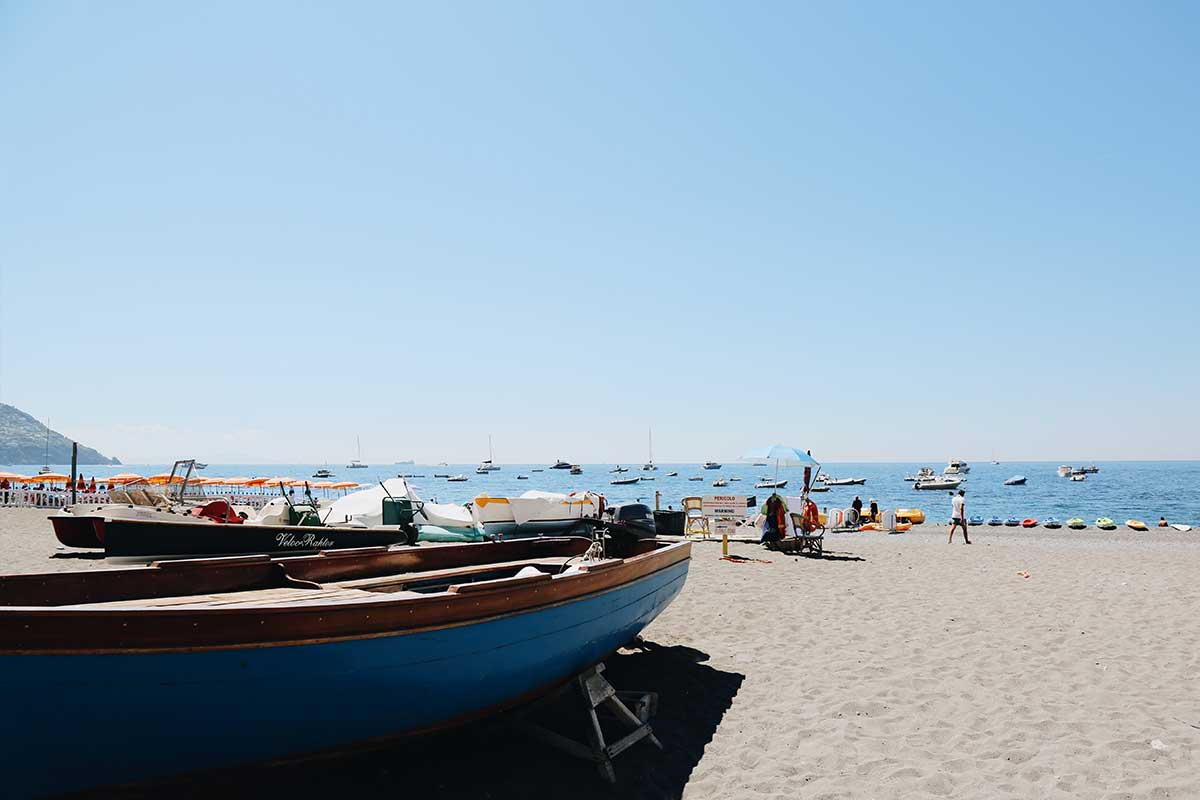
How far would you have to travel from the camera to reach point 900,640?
8.55 metres

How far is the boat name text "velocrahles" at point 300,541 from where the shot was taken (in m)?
13.5

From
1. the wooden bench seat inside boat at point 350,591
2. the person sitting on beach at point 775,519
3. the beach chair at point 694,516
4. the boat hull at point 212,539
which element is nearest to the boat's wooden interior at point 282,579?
the wooden bench seat inside boat at point 350,591

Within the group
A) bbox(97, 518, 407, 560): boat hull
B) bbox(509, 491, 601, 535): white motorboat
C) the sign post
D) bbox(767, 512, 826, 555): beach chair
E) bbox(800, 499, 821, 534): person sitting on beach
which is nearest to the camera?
bbox(97, 518, 407, 560): boat hull

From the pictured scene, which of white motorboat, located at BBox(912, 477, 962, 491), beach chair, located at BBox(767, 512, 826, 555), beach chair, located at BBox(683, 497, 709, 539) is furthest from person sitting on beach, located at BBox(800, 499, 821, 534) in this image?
white motorboat, located at BBox(912, 477, 962, 491)

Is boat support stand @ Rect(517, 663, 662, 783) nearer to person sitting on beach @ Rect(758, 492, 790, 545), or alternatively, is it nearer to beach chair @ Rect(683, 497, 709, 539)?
person sitting on beach @ Rect(758, 492, 790, 545)

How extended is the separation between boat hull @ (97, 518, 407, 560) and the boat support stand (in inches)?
358

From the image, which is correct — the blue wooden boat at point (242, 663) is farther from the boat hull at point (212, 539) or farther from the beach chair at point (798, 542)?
the beach chair at point (798, 542)

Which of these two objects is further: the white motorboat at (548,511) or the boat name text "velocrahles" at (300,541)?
the white motorboat at (548,511)

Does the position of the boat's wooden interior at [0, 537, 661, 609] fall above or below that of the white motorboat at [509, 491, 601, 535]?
above

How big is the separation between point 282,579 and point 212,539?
8.29 meters

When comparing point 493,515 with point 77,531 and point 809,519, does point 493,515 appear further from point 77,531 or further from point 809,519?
point 77,531

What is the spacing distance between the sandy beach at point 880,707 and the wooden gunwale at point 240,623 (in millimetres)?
972

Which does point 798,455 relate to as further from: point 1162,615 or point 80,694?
point 80,694

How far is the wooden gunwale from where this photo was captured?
3.29m
